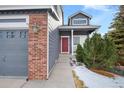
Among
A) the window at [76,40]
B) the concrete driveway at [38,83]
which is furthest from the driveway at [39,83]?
the window at [76,40]

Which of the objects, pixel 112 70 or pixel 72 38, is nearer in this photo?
pixel 112 70

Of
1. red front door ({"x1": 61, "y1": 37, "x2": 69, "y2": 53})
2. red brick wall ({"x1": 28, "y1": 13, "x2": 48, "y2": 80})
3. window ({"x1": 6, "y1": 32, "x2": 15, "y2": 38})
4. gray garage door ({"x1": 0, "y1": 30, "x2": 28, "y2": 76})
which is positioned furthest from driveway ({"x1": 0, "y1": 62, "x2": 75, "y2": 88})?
red front door ({"x1": 61, "y1": 37, "x2": 69, "y2": 53})

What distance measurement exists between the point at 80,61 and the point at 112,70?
8.03ft

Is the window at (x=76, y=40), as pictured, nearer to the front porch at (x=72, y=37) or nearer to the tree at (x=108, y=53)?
the front porch at (x=72, y=37)

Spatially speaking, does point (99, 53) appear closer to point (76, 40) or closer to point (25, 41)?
point (25, 41)

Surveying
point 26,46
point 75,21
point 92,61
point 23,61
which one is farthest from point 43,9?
point 75,21

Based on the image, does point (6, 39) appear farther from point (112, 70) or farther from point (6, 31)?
point (112, 70)

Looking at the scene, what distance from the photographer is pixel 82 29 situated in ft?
61.8

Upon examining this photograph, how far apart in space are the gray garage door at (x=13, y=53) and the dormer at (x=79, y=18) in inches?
527

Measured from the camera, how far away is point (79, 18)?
71.8ft

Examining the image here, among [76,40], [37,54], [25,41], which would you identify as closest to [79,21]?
[76,40]

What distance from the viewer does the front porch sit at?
1880 cm

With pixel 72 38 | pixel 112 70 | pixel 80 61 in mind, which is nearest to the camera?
pixel 112 70

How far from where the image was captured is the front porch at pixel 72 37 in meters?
18.8
